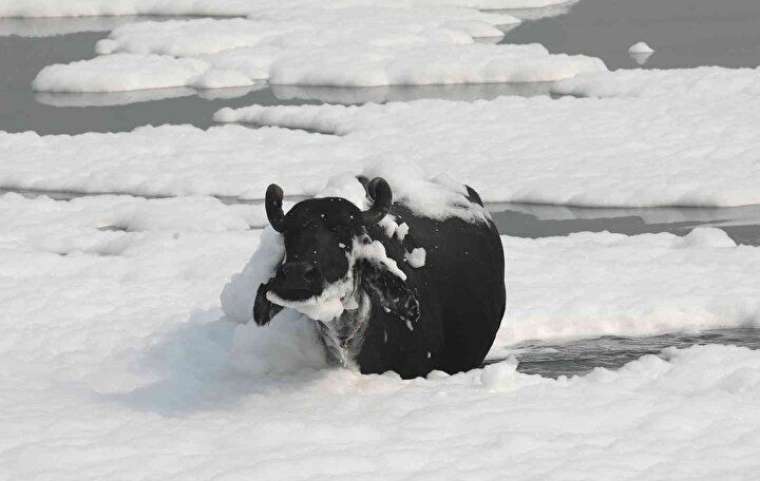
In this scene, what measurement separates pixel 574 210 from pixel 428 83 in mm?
8518

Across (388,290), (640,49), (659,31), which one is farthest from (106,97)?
(388,290)

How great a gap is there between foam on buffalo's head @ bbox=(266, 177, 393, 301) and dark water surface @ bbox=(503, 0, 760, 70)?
16641 millimetres

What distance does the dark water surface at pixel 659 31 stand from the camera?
80.6 ft

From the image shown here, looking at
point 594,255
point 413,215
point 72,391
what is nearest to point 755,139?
point 594,255

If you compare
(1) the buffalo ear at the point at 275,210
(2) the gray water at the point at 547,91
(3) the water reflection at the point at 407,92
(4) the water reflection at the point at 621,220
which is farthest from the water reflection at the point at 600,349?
(3) the water reflection at the point at 407,92

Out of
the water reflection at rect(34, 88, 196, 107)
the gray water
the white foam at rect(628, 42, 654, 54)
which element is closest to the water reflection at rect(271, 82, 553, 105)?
the gray water

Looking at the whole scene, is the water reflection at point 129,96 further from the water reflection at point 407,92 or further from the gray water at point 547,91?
the water reflection at point 407,92

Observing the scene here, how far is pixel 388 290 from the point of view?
7746 millimetres

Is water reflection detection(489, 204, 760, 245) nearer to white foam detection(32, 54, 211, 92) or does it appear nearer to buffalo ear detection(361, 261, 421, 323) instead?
buffalo ear detection(361, 261, 421, 323)

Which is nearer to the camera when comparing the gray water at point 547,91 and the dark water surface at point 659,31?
the gray water at point 547,91

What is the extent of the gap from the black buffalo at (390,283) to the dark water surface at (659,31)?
15442 mm

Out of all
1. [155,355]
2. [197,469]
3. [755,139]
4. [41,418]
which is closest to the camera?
[197,469]

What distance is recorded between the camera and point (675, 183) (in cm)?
1528

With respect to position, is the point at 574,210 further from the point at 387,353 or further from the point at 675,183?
the point at 387,353
